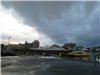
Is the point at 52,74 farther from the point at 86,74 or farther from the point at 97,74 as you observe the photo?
the point at 97,74

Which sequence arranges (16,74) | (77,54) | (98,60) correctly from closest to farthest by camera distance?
(16,74) → (98,60) → (77,54)

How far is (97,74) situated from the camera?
12352 mm

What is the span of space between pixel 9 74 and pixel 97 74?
43.2 ft

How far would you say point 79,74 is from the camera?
12.1 m

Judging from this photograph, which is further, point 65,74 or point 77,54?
point 77,54

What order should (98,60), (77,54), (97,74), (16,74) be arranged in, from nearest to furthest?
(16,74)
(97,74)
(98,60)
(77,54)

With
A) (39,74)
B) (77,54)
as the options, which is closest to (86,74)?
(39,74)

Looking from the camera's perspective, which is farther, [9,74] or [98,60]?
[98,60]

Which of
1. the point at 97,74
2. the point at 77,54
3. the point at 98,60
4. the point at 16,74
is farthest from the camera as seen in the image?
the point at 77,54

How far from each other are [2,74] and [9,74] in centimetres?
102

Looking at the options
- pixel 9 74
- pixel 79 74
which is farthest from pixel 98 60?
pixel 9 74

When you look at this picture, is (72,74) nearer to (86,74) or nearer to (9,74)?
(86,74)

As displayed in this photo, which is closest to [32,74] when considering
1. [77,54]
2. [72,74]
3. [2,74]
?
[2,74]

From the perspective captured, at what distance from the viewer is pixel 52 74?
1184 cm
